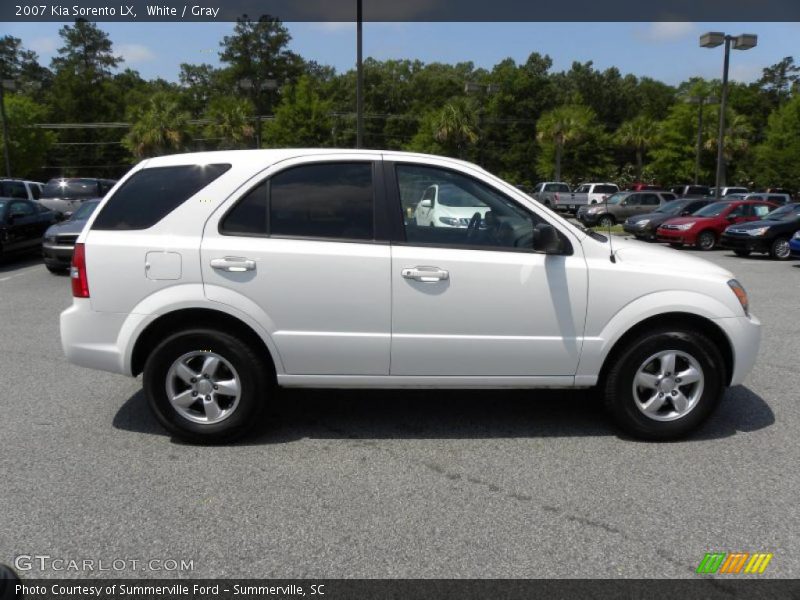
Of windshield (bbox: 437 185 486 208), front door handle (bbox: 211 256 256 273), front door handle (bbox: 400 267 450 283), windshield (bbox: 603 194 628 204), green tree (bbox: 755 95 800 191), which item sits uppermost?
green tree (bbox: 755 95 800 191)

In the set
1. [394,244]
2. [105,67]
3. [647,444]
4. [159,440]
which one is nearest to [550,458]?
[647,444]

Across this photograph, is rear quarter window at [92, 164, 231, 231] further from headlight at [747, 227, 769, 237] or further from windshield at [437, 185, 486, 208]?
headlight at [747, 227, 769, 237]

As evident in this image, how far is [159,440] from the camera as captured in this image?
4469mm

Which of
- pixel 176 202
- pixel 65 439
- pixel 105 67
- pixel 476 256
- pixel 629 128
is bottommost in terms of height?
pixel 65 439

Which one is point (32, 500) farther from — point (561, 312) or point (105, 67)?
point (105, 67)

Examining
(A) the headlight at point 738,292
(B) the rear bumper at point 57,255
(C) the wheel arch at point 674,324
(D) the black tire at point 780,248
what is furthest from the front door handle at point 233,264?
(D) the black tire at point 780,248

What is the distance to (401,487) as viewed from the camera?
149 inches

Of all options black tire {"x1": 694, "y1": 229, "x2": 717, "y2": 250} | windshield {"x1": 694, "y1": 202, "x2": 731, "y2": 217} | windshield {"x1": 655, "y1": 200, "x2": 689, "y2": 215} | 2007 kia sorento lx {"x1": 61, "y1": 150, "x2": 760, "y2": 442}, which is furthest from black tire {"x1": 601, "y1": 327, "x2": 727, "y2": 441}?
windshield {"x1": 655, "y1": 200, "x2": 689, "y2": 215}

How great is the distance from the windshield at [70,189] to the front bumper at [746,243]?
18.8 m

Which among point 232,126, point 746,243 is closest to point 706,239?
point 746,243

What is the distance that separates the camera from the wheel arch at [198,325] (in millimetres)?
4281

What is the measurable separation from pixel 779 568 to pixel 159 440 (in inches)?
143

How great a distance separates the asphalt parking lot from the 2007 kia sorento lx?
0.41m

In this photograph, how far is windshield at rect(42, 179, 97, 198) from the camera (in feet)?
67.8
